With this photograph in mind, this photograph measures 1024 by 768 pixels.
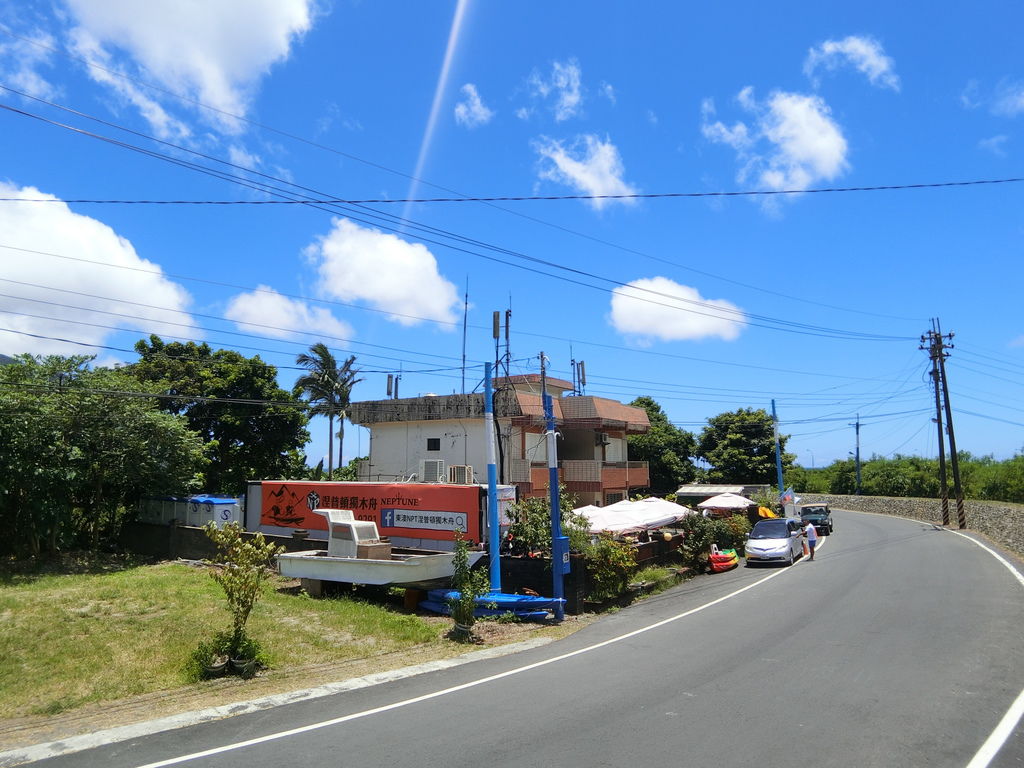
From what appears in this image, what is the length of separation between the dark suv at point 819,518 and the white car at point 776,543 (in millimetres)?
11535

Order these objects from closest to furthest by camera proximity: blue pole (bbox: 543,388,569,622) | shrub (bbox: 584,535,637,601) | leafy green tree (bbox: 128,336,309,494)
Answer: blue pole (bbox: 543,388,569,622), shrub (bbox: 584,535,637,601), leafy green tree (bbox: 128,336,309,494)

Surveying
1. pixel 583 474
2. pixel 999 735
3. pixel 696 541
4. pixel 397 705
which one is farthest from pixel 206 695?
pixel 583 474

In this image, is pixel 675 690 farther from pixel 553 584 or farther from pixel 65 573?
pixel 65 573

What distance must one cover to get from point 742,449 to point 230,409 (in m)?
39.6

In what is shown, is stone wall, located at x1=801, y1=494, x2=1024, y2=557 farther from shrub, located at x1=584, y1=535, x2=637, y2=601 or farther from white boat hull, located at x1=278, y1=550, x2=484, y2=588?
white boat hull, located at x1=278, y1=550, x2=484, y2=588

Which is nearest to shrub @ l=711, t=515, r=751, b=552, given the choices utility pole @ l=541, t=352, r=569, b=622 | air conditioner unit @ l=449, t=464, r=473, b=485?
air conditioner unit @ l=449, t=464, r=473, b=485

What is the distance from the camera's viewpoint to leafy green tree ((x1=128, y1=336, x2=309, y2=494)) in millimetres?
35062

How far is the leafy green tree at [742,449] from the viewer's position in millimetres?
53062

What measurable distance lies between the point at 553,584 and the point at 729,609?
411 cm

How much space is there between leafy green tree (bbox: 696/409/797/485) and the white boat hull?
41.4 metres

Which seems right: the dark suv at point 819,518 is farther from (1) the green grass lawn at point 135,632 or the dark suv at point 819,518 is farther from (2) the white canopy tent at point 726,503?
(1) the green grass lawn at point 135,632

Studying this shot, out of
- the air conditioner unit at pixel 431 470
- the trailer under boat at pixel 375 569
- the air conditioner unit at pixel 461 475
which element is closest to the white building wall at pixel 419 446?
the air conditioner unit at pixel 431 470

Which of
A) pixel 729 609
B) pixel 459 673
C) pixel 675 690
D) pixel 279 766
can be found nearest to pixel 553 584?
pixel 729 609

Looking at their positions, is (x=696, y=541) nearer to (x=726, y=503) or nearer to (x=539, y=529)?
(x=539, y=529)
